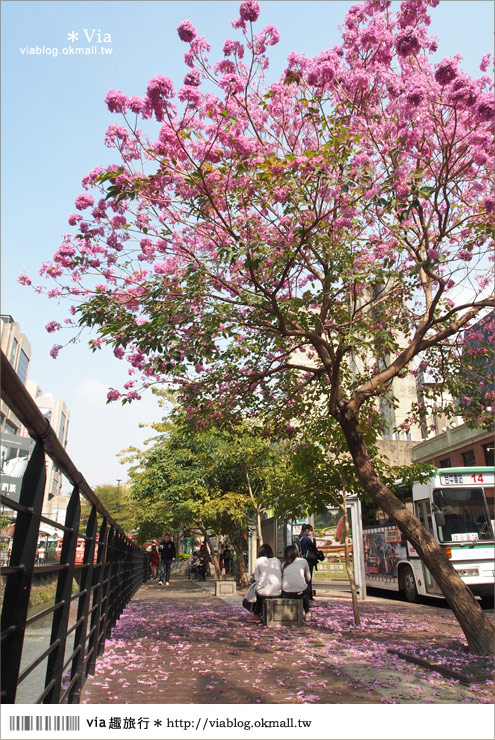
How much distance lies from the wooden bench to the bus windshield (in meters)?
5.34

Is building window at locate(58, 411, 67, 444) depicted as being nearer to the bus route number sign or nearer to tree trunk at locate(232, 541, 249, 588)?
tree trunk at locate(232, 541, 249, 588)

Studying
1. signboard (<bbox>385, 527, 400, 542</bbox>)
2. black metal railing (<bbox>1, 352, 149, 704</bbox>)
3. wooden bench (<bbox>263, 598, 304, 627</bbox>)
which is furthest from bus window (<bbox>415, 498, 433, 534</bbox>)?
black metal railing (<bbox>1, 352, 149, 704</bbox>)

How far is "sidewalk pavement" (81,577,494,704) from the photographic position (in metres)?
5.05

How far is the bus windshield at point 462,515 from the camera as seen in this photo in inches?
531

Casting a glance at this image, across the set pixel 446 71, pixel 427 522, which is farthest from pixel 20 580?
pixel 427 522

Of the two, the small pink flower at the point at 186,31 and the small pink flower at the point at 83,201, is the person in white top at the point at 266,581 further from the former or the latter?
the small pink flower at the point at 186,31

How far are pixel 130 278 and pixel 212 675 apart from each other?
5877mm

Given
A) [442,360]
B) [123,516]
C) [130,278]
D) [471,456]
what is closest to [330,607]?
[442,360]

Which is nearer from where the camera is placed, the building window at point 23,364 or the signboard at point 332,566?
the signboard at point 332,566

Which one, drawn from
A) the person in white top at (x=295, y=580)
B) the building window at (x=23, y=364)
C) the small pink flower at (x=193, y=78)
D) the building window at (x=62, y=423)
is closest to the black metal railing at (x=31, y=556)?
the small pink flower at (x=193, y=78)

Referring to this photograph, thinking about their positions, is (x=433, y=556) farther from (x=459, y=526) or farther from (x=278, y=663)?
(x=459, y=526)

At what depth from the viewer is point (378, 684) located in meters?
5.50

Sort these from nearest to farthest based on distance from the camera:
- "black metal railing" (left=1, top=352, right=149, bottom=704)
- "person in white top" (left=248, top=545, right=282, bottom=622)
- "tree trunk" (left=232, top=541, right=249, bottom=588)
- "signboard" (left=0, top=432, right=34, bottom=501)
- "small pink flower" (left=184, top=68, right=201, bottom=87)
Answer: "black metal railing" (left=1, top=352, right=149, bottom=704), "signboard" (left=0, top=432, right=34, bottom=501), "small pink flower" (left=184, top=68, right=201, bottom=87), "person in white top" (left=248, top=545, right=282, bottom=622), "tree trunk" (left=232, top=541, right=249, bottom=588)

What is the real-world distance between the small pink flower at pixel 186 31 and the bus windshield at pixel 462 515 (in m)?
11.6
